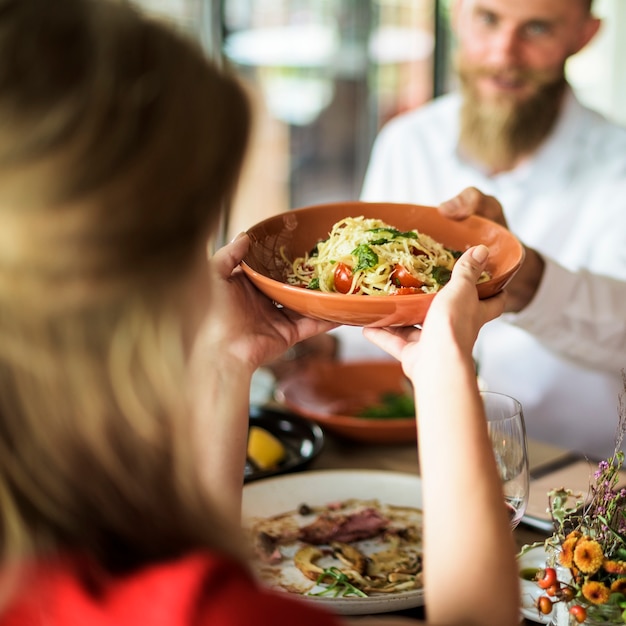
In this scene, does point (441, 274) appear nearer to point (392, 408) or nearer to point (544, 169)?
point (392, 408)

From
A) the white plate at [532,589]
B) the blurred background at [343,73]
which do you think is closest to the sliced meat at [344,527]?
the white plate at [532,589]

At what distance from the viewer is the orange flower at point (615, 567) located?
0.98 metres

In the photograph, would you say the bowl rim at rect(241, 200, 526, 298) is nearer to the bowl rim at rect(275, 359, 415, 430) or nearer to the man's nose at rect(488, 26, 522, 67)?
the bowl rim at rect(275, 359, 415, 430)

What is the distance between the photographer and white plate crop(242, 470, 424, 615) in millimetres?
1479

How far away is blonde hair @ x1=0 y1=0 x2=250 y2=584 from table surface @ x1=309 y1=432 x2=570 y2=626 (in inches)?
37.2

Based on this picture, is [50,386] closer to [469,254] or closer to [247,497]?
[469,254]

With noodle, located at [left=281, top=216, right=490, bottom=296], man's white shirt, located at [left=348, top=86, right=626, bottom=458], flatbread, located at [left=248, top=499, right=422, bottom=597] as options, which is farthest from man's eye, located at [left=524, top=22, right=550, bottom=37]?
flatbread, located at [left=248, top=499, right=422, bottom=597]

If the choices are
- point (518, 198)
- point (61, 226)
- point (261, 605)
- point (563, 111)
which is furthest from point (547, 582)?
point (563, 111)

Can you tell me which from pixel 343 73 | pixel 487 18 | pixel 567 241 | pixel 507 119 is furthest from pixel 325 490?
pixel 343 73

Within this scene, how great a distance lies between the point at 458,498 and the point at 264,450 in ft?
2.84

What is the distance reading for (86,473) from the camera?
78 cm

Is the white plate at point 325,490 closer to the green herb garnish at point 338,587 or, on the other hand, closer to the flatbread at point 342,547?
the flatbread at point 342,547

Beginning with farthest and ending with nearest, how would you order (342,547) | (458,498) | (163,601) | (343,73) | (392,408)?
(343,73) < (392,408) < (342,547) < (458,498) < (163,601)

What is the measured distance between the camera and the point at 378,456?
5.90ft
